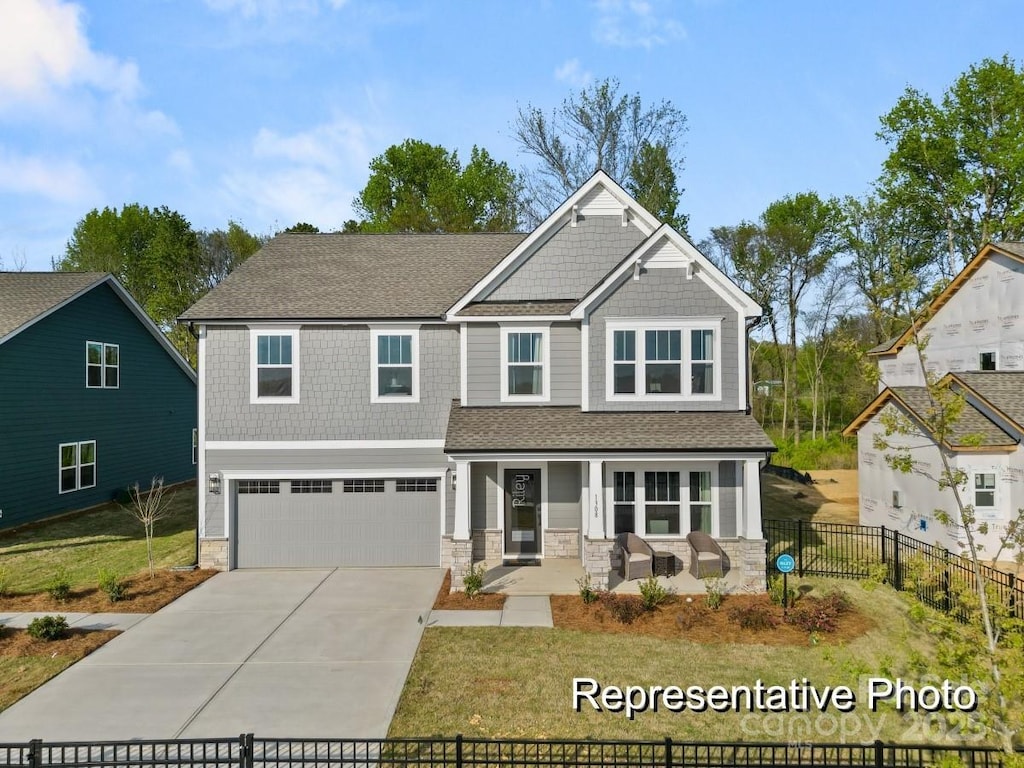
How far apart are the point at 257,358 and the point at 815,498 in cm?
2118

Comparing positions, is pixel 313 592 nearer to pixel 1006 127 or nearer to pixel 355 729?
pixel 355 729

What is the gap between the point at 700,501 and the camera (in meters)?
14.6

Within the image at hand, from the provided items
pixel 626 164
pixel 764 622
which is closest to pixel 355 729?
pixel 764 622

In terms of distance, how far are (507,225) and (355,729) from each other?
34207 mm

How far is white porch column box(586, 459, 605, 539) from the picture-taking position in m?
13.2

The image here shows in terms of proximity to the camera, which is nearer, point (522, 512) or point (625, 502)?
point (625, 502)

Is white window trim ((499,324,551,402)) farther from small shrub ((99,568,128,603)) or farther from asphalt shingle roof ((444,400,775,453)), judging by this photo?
small shrub ((99,568,128,603))

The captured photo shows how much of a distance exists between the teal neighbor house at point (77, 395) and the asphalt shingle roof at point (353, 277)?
19.5 feet

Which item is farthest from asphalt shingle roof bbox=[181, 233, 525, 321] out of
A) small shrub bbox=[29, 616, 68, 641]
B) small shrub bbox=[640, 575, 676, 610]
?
small shrub bbox=[640, 575, 676, 610]

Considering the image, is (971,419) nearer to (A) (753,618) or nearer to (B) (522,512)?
(A) (753,618)

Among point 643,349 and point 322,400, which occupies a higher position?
point 643,349

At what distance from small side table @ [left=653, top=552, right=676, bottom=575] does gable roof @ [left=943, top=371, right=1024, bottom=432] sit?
29.8 ft

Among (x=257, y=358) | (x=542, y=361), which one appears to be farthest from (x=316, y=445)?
(x=542, y=361)

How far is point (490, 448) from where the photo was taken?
43.5 feet
